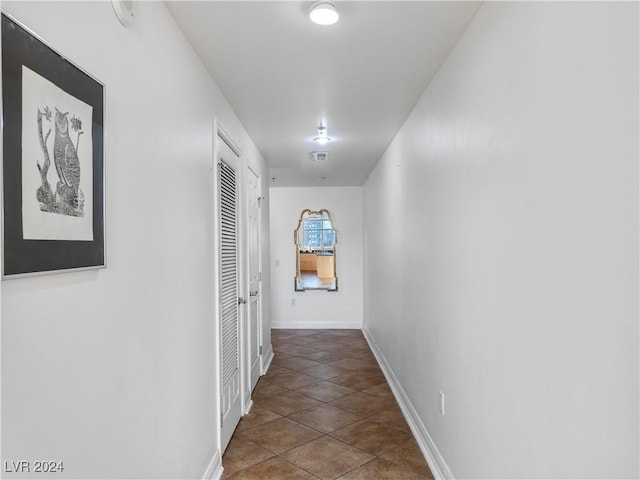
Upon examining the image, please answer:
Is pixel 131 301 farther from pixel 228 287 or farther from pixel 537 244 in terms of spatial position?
pixel 228 287

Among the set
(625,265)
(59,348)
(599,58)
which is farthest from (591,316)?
(59,348)

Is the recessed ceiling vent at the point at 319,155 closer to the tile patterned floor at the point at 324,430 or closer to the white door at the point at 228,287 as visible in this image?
the white door at the point at 228,287

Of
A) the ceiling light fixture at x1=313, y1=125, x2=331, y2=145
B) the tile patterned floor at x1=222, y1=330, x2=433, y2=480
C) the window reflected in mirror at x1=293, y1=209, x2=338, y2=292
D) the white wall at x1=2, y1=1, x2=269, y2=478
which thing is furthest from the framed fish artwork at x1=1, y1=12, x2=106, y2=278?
the window reflected in mirror at x1=293, y1=209, x2=338, y2=292

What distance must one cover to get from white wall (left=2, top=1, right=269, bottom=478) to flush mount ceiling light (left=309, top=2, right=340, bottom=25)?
60 cm

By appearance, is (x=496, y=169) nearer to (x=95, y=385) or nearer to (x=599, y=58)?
(x=599, y=58)

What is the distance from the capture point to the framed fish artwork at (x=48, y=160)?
2.72ft

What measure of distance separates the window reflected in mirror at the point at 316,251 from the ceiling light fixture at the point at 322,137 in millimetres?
3106

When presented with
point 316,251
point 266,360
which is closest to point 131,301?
point 266,360

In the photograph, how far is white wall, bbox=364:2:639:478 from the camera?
3.07ft

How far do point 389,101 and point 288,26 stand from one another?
1.17m

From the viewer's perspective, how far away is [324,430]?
10.0ft

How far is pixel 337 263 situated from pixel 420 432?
4363 mm

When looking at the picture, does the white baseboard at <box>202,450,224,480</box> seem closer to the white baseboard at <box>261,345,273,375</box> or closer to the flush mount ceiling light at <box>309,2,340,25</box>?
the white baseboard at <box>261,345,273,375</box>

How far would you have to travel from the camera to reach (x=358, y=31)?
1907mm
